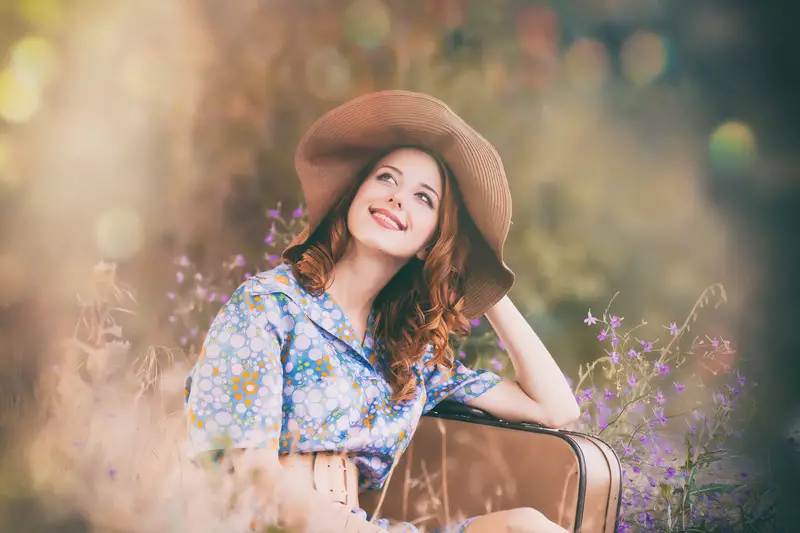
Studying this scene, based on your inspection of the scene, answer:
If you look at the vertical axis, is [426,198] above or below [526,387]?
above

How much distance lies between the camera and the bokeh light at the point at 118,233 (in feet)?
6.06

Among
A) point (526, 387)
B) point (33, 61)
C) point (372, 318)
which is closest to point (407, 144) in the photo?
point (372, 318)

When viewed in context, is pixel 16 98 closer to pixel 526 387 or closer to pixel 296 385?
pixel 296 385

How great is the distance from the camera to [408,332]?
1.83 metres

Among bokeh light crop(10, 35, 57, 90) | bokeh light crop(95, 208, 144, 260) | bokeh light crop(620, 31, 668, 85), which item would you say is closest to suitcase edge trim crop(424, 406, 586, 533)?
bokeh light crop(95, 208, 144, 260)

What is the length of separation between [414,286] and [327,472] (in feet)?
1.50

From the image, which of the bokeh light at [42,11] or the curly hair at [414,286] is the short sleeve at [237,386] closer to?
the curly hair at [414,286]

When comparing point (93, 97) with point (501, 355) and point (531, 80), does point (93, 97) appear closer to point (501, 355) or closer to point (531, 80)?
point (531, 80)

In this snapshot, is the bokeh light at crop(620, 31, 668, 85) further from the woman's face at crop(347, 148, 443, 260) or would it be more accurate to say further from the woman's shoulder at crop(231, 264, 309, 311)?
the woman's shoulder at crop(231, 264, 309, 311)

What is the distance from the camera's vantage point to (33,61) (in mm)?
1784

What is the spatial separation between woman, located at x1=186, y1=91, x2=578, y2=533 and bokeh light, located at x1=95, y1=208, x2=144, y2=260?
386 mm

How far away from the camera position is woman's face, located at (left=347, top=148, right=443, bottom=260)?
66.7 inches

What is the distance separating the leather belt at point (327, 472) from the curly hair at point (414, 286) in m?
0.18

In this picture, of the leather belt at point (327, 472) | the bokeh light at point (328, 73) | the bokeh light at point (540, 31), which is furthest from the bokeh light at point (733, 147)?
the leather belt at point (327, 472)
